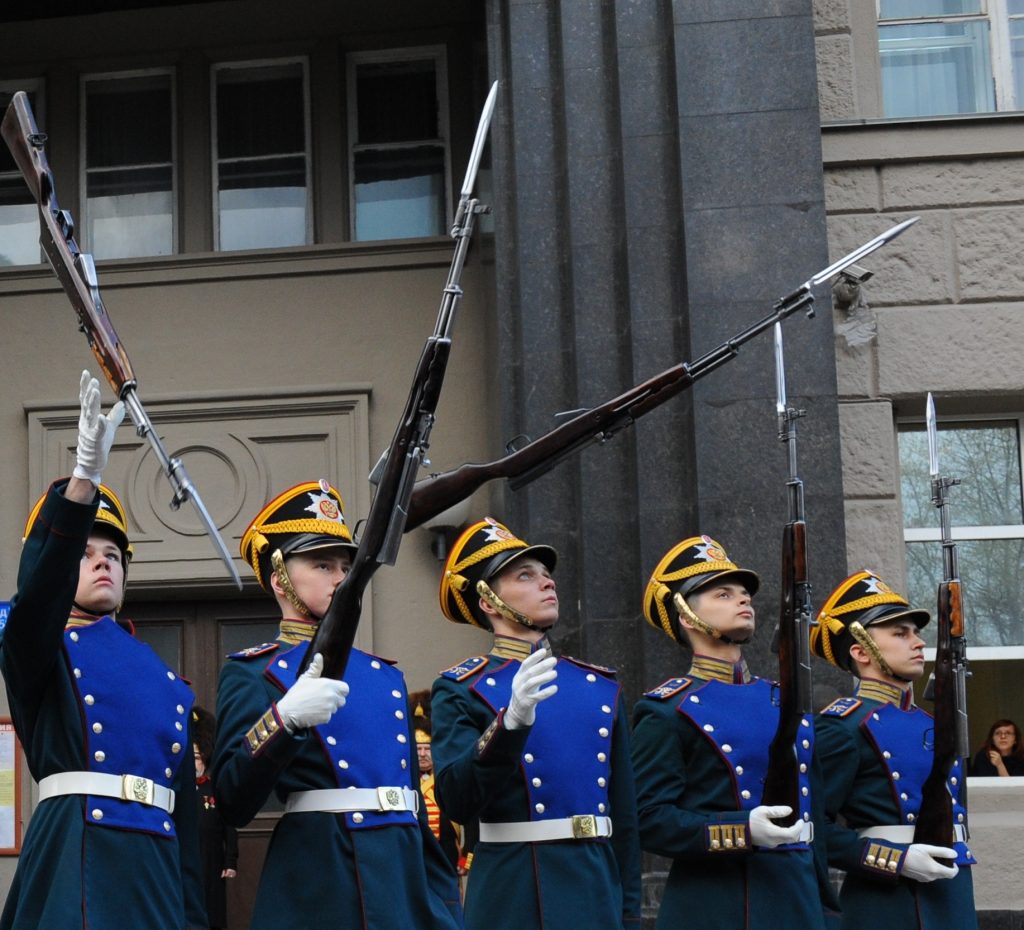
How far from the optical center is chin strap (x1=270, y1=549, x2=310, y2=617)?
5445mm

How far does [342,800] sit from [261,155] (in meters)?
7.17

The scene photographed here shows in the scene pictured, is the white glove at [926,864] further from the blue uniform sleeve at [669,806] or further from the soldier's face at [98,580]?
the soldier's face at [98,580]

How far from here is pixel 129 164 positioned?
11734 millimetres

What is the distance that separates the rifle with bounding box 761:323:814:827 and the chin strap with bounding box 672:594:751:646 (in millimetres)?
169

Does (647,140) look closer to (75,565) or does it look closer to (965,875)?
(965,875)

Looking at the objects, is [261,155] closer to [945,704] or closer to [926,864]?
[945,704]

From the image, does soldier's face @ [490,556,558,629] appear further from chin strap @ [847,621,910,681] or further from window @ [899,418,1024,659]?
window @ [899,418,1024,659]

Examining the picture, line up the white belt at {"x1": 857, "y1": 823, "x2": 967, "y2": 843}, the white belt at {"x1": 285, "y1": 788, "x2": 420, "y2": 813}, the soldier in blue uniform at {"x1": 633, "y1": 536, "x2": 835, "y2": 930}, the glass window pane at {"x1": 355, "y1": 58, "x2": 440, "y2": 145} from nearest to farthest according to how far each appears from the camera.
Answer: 1. the white belt at {"x1": 285, "y1": 788, "x2": 420, "y2": 813}
2. the soldier in blue uniform at {"x1": 633, "y1": 536, "x2": 835, "y2": 930}
3. the white belt at {"x1": 857, "y1": 823, "x2": 967, "y2": 843}
4. the glass window pane at {"x1": 355, "y1": 58, "x2": 440, "y2": 145}

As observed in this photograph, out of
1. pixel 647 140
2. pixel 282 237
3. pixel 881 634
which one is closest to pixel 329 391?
pixel 282 237

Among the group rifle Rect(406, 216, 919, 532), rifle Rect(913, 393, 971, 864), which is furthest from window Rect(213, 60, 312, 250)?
rifle Rect(913, 393, 971, 864)

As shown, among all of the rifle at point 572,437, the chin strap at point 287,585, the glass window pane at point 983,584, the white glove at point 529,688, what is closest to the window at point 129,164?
the glass window pane at point 983,584

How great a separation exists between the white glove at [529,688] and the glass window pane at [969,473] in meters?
4.45

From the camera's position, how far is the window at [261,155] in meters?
11.5

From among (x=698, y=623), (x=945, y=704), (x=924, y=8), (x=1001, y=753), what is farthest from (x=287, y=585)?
(x=924, y=8)
